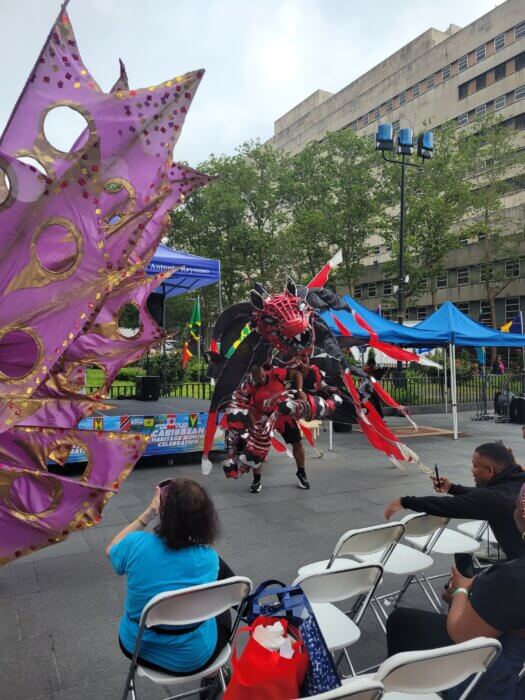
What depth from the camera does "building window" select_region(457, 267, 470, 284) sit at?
3616 cm

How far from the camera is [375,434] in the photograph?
538 cm

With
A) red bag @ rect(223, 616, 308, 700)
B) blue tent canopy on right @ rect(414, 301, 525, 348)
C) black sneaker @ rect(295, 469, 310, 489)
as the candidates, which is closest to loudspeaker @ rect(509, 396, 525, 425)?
blue tent canopy on right @ rect(414, 301, 525, 348)

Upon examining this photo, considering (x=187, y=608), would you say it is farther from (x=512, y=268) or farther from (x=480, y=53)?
(x=480, y=53)

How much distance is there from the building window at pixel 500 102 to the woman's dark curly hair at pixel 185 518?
4022 cm

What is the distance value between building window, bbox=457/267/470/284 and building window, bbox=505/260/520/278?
11.9 feet

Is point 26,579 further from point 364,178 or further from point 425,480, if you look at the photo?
point 364,178

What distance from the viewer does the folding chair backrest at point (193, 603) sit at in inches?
84.1

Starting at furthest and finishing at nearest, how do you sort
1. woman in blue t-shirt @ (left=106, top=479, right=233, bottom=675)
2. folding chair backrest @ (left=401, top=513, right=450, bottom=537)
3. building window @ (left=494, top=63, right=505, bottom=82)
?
building window @ (left=494, top=63, right=505, bottom=82)
folding chair backrest @ (left=401, top=513, right=450, bottom=537)
woman in blue t-shirt @ (left=106, top=479, right=233, bottom=675)

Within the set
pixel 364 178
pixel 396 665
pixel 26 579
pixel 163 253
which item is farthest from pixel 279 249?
pixel 396 665

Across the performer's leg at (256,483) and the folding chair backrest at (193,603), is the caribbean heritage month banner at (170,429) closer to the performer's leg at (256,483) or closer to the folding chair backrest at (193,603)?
the performer's leg at (256,483)

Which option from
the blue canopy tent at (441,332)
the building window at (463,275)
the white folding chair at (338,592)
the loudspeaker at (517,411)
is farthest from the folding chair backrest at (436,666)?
the building window at (463,275)

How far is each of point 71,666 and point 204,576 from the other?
127cm

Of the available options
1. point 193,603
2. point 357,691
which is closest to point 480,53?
point 193,603

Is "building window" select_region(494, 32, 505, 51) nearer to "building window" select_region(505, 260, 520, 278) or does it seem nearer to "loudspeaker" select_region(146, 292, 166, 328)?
"building window" select_region(505, 260, 520, 278)
